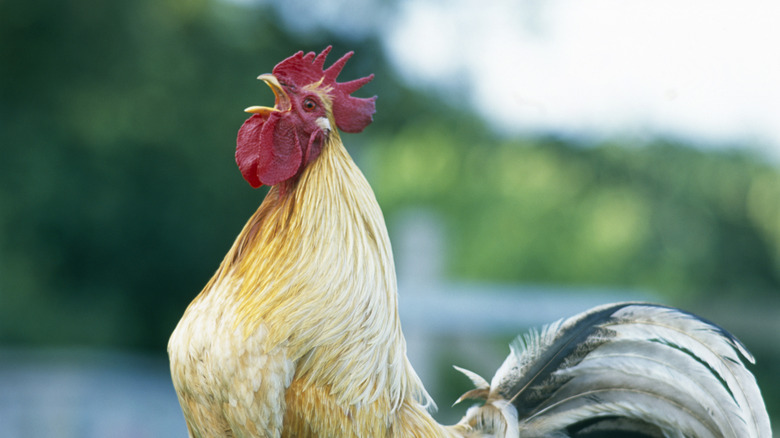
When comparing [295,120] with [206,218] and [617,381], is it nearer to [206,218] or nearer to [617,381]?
[617,381]

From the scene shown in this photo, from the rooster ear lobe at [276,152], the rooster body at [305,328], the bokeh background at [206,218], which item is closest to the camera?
the rooster body at [305,328]

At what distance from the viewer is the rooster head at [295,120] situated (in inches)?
67.2

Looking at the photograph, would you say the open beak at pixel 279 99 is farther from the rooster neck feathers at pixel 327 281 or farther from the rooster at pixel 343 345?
the rooster neck feathers at pixel 327 281

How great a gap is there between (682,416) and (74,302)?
8.23m

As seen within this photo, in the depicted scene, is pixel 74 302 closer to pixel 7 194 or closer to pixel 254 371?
pixel 7 194

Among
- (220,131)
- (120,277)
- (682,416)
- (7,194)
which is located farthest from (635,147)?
(682,416)

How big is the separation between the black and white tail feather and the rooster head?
0.77 metres

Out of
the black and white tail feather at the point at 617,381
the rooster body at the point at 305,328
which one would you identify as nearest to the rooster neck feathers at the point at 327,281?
the rooster body at the point at 305,328

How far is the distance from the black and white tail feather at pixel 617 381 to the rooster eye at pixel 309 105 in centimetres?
84

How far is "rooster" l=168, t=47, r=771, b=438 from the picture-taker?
1598mm

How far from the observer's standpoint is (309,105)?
5.73ft

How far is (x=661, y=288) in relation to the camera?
33.3 ft

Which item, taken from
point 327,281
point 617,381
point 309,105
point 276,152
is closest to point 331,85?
point 309,105

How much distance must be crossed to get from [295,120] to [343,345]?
55 centimetres
